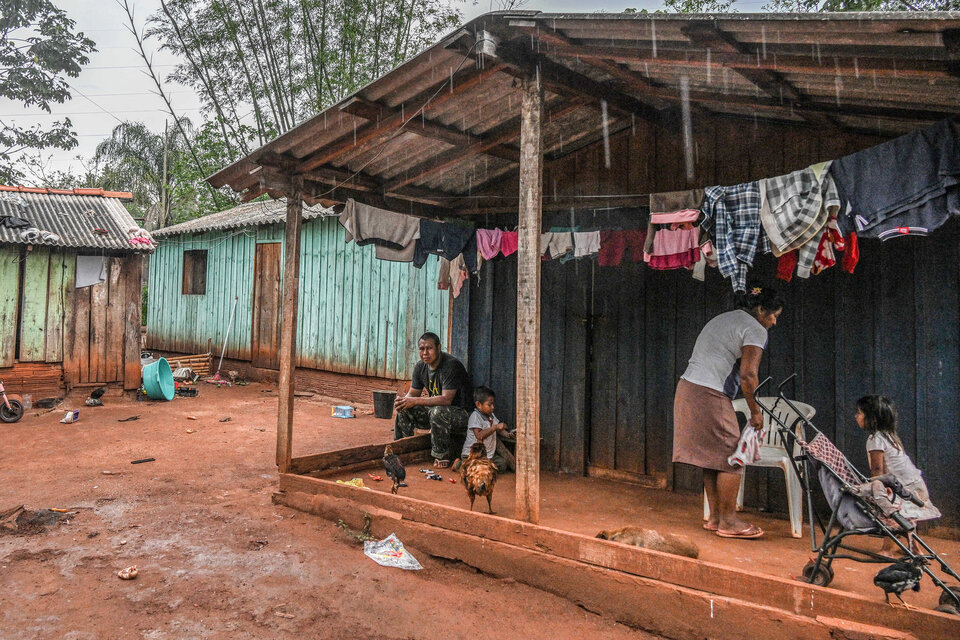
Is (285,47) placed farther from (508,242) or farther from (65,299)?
(508,242)

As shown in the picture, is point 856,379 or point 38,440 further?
point 38,440

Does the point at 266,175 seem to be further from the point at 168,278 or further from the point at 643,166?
the point at 168,278

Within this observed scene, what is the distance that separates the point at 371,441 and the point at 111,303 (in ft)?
21.0

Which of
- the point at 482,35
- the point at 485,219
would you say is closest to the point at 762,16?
the point at 482,35

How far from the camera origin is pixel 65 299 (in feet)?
35.5

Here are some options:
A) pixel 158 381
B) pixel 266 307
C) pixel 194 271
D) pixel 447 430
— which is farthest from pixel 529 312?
pixel 194 271

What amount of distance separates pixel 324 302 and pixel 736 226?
1024 cm

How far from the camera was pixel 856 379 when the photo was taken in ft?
15.5

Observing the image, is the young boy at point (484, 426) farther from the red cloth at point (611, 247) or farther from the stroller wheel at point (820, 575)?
the stroller wheel at point (820, 575)

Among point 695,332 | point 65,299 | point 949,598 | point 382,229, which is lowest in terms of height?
point 949,598

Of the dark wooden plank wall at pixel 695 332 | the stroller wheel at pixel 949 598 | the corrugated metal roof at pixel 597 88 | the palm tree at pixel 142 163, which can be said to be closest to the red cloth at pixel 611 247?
the dark wooden plank wall at pixel 695 332

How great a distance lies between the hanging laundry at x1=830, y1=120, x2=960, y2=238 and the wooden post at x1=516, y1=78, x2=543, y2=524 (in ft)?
6.49

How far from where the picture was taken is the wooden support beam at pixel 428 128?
4.77m

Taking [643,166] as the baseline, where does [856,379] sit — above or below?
below
